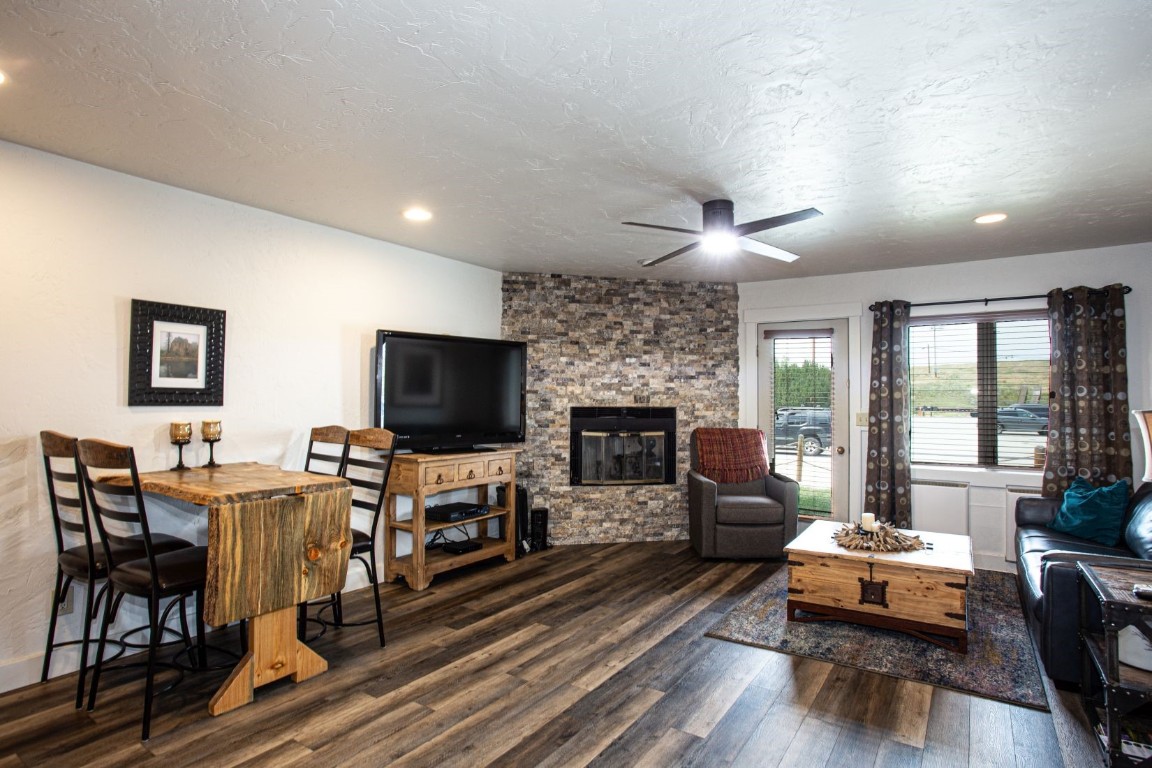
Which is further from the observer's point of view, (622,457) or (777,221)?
(622,457)

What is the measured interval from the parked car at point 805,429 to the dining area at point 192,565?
12.1ft

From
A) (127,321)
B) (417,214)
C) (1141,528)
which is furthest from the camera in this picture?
(417,214)

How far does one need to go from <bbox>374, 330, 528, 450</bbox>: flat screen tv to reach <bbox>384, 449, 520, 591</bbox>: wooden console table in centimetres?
20

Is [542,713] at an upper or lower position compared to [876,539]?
lower

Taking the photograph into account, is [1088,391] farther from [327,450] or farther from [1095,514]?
[327,450]

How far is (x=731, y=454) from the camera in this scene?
5.21 meters

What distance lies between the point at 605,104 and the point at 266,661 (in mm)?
2618

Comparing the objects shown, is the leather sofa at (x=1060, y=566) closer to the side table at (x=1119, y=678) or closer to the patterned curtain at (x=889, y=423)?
the side table at (x=1119, y=678)

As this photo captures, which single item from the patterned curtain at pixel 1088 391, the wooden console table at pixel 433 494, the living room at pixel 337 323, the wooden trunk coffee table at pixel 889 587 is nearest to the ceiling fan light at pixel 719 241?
the living room at pixel 337 323

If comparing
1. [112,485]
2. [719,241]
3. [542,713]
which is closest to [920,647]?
[542,713]

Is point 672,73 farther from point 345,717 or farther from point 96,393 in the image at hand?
point 96,393

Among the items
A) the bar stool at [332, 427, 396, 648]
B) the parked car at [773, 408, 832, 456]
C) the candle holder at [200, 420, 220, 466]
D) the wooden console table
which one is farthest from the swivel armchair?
the candle holder at [200, 420, 220, 466]

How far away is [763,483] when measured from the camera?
514 centimetres

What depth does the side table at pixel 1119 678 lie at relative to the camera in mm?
2027
